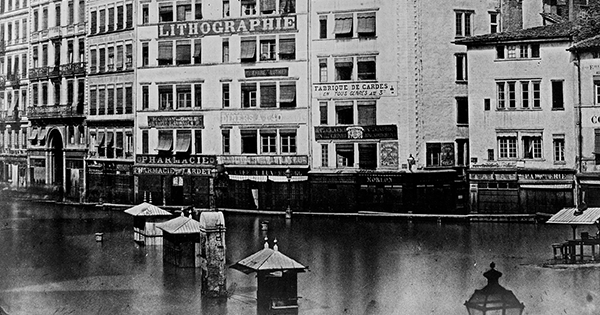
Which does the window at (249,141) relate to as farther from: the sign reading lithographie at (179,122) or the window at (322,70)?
the window at (322,70)

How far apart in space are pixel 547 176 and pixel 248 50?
814cm

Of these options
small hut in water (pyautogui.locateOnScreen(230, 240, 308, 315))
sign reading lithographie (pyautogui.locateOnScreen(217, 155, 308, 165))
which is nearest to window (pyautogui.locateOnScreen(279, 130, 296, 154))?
sign reading lithographie (pyautogui.locateOnScreen(217, 155, 308, 165))

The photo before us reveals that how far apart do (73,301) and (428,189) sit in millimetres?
8672

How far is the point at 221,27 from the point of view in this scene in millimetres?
18688

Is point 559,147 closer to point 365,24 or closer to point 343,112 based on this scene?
point 343,112

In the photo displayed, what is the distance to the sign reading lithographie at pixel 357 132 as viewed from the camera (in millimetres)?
19578

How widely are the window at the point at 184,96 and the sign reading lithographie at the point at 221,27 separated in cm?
129

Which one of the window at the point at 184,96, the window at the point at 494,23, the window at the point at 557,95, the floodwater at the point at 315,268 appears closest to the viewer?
the floodwater at the point at 315,268

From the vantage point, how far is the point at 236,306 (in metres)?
13.1

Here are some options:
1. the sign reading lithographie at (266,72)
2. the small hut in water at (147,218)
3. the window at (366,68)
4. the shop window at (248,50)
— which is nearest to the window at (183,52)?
the shop window at (248,50)

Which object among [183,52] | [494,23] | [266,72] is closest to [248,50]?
[266,72]

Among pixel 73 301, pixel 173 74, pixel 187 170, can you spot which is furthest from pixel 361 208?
pixel 73 301

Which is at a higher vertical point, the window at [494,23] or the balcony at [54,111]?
the window at [494,23]

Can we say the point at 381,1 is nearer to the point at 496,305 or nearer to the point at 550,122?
the point at 550,122
